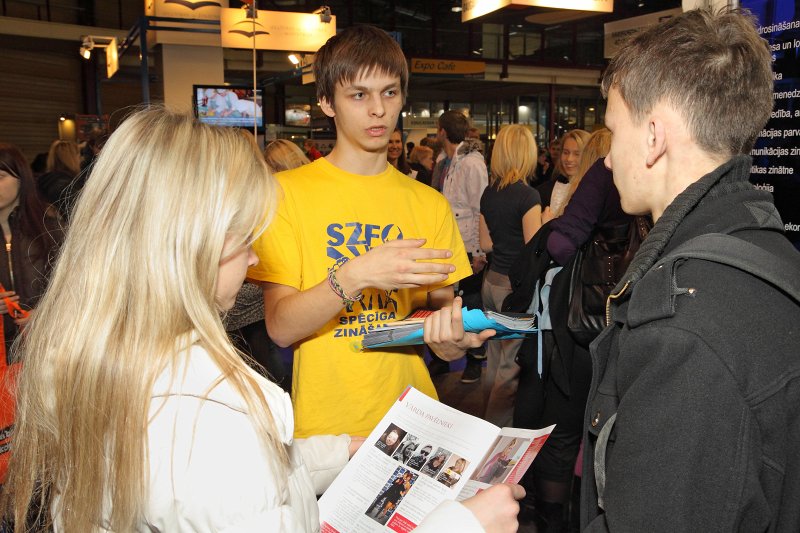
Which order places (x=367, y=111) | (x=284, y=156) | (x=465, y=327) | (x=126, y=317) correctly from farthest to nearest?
(x=284, y=156) < (x=367, y=111) < (x=465, y=327) < (x=126, y=317)

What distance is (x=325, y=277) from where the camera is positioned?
1.92 m

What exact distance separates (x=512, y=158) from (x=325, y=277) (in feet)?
10.2

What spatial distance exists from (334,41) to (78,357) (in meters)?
1.39

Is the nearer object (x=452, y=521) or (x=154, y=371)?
(x=154, y=371)

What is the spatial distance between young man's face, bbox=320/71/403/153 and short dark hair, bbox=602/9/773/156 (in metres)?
0.98

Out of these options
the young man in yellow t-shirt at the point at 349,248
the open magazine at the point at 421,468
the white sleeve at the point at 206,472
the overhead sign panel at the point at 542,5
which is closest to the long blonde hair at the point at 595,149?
the young man in yellow t-shirt at the point at 349,248

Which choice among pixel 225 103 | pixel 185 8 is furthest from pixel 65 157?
pixel 185 8

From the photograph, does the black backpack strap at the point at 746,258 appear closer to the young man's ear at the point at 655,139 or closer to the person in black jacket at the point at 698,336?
the person in black jacket at the point at 698,336

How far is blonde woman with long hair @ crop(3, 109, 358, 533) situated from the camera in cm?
95

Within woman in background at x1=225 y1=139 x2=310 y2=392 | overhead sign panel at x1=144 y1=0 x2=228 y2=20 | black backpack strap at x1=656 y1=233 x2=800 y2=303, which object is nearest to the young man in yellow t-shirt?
black backpack strap at x1=656 y1=233 x2=800 y2=303

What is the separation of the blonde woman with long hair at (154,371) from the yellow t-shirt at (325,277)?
0.76 meters

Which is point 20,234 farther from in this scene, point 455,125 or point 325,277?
point 455,125

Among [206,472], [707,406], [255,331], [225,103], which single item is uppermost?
[225,103]

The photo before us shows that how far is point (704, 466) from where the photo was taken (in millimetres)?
896
